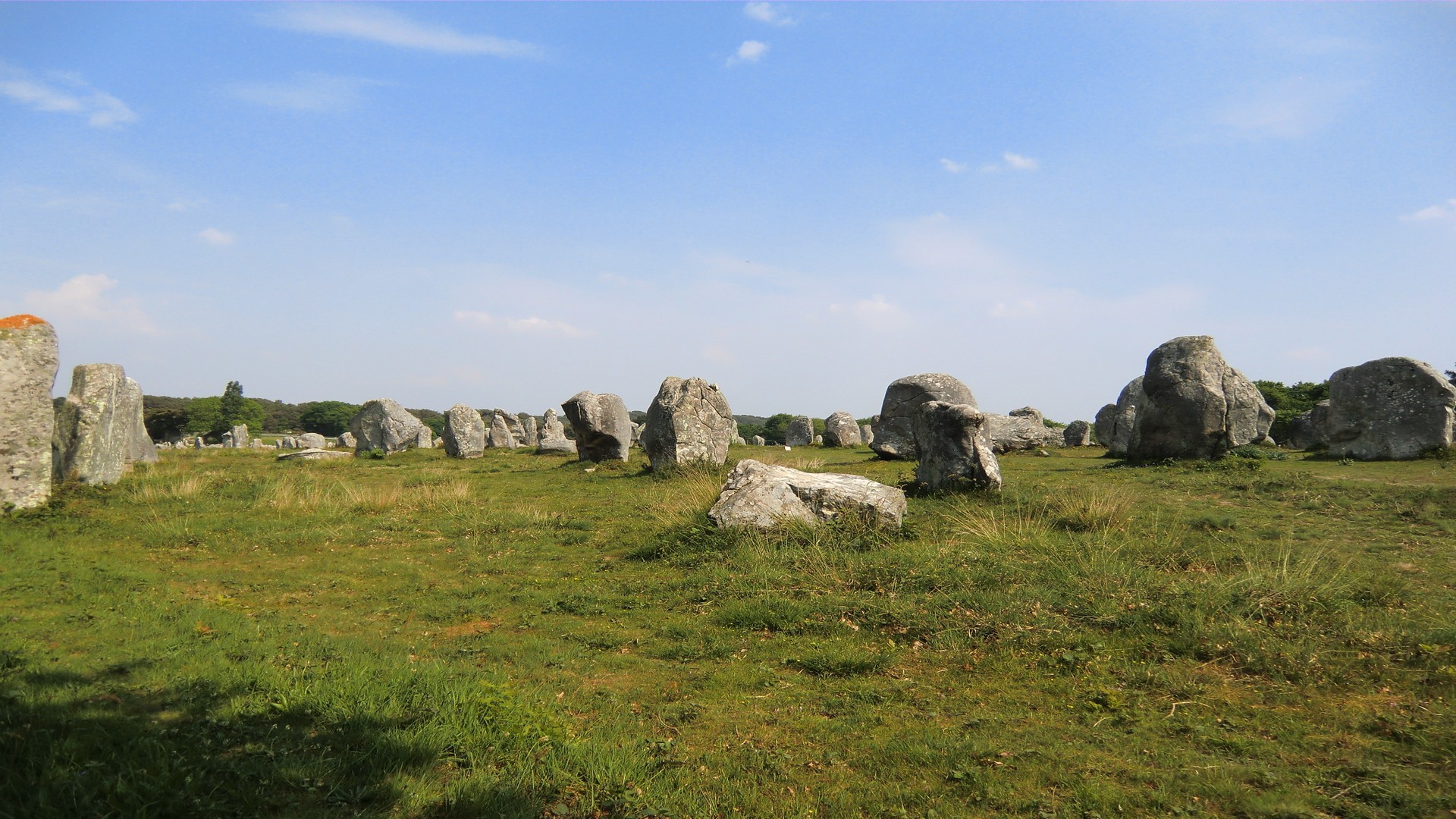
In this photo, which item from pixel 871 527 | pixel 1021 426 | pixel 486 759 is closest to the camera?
pixel 486 759

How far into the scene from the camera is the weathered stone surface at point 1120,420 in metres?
24.8

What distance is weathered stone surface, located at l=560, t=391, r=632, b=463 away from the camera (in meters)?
24.4

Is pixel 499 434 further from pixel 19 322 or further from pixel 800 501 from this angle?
pixel 800 501

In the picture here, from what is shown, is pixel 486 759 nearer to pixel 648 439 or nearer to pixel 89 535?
pixel 89 535

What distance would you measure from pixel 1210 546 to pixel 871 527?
3.83 m

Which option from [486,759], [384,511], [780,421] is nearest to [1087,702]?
[486,759]

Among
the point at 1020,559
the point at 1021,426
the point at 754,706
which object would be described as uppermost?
the point at 1021,426

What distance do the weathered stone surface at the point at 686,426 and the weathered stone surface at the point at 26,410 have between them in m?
12.1

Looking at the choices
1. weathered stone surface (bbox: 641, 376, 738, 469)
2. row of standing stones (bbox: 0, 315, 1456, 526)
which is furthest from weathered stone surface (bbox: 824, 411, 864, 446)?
weathered stone surface (bbox: 641, 376, 738, 469)

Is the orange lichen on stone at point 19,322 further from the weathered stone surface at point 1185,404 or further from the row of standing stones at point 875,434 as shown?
the weathered stone surface at point 1185,404

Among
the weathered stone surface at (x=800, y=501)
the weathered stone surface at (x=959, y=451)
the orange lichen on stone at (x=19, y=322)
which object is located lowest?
the weathered stone surface at (x=800, y=501)

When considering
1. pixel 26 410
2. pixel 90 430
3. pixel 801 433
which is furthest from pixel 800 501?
pixel 801 433

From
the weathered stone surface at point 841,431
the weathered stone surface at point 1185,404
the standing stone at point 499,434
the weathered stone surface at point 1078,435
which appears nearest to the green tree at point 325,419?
the standing stone at point 499,434

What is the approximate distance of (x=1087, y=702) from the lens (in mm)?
5328
